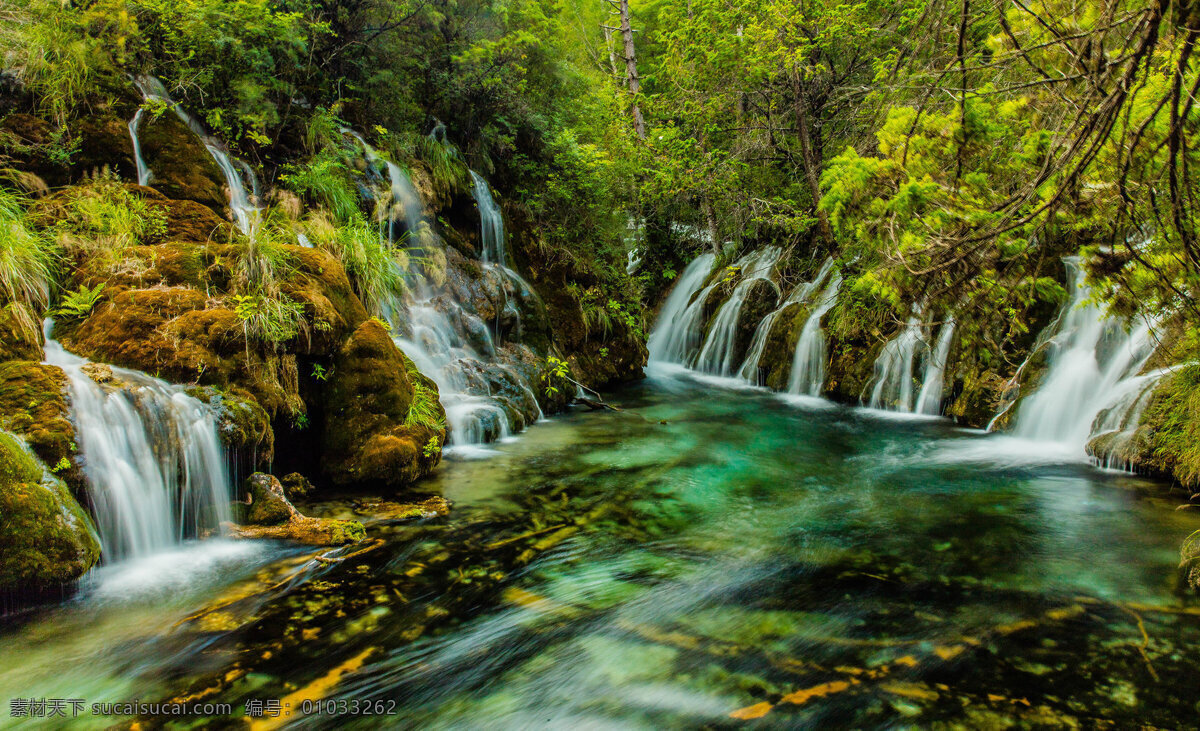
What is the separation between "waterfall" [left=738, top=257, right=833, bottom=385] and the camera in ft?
39.7

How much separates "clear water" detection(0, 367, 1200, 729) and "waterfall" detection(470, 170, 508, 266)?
5683 mm

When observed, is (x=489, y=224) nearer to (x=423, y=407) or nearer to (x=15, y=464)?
(x=423, y=407)

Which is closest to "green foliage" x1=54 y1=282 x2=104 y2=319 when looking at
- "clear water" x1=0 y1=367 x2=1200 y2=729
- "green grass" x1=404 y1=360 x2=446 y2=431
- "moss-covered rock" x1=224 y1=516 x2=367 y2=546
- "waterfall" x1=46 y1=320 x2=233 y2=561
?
"waterfall" x1=46 y1=320 x2=233 y2=561

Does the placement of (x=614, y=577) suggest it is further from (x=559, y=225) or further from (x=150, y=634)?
(x=559, y=225)

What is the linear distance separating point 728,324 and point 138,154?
1098 cm

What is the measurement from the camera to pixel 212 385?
4.61 metres

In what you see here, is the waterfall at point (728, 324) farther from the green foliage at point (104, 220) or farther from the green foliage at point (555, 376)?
the green foliage at point (104, 220)

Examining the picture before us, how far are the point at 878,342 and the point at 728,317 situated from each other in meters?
4.06

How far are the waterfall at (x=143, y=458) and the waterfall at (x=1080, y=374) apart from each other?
8.70 meters

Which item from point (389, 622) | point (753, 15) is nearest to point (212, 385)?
point (389, 622)

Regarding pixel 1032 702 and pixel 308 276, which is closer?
pixel 1032 702

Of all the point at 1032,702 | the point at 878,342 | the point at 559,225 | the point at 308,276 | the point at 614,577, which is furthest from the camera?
the point at 559,225

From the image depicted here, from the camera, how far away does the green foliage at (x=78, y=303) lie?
15.3 ft

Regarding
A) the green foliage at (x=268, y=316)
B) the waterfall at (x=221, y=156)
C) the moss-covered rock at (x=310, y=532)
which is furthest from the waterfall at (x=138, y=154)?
the moss-covered rock at (x=310, y=532)
